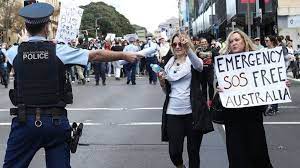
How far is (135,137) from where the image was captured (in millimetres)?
10945

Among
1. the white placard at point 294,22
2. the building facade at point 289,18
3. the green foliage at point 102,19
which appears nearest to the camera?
the building facade at point 289,18

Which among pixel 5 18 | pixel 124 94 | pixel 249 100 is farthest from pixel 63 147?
pixel 5 18

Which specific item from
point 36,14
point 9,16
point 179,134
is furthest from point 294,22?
point 36,14

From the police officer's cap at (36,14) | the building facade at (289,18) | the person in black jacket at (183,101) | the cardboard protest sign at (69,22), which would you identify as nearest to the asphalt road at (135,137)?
the person in black jacket at (183,101)

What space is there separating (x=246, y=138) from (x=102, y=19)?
113m

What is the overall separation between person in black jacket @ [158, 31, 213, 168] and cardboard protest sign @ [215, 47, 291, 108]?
0.55 meters

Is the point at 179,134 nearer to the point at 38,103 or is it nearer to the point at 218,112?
the point at 218,112

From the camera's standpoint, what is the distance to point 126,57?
5145 millimetres

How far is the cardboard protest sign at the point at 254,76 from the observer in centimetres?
631

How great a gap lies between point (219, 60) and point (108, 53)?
1.67 metres

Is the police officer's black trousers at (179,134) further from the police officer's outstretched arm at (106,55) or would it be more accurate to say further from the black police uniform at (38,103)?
the black police uniform at (38,103)

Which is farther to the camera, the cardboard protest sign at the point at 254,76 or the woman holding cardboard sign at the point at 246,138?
the cardboard protest sign at the point at 254,76

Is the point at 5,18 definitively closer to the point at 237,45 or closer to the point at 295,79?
the point at 295,79

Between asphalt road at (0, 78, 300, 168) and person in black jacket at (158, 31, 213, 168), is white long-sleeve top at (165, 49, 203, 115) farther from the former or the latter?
asphalt road at (0, 78, 300, 168)
